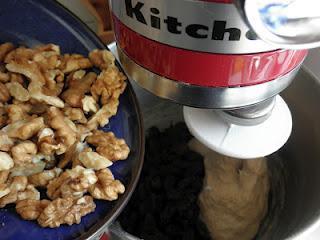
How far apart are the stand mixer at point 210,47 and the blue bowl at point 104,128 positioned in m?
0.11

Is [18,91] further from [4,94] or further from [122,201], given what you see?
[122,201]

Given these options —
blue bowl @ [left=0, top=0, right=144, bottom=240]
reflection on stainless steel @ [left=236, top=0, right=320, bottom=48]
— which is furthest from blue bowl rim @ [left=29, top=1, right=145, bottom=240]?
reflection on stainless steel @ [left=236, top=0, right=320, bottom=48]

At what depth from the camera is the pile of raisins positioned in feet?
2.08

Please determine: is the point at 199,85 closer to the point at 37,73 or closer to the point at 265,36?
the point at 265,36

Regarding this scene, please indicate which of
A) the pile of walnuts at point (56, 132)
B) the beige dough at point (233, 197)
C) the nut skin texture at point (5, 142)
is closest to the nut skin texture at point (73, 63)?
the pile of walnuts at point (56, 132)

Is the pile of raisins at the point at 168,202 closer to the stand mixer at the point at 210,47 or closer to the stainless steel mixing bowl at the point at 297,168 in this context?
the stainless steel mixing bowl at the point at 297,168

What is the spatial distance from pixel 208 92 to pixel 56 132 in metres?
0.19

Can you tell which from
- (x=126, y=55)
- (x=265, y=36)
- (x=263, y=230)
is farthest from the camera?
(x=263, y=230)

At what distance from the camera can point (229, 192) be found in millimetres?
612

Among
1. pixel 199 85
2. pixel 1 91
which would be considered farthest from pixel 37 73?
pixel 199 85

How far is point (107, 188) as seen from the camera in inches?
16.9

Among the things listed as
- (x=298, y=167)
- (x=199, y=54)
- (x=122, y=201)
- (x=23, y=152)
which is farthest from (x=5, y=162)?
(x=298, y=167)

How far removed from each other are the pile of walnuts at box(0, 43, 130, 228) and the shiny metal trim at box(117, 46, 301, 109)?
11cm

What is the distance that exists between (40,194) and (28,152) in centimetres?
4
